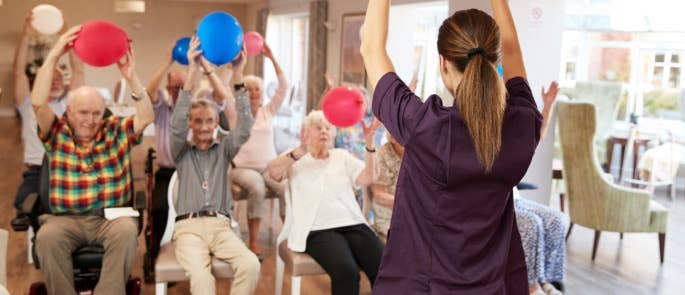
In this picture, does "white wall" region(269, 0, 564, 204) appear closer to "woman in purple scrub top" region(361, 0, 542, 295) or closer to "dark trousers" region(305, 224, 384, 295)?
"dark trousers" region(305, 224, 384, 295)

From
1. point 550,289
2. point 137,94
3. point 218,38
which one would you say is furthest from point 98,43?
point 550,289

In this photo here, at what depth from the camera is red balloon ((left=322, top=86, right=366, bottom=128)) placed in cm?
333

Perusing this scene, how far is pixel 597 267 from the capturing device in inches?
194

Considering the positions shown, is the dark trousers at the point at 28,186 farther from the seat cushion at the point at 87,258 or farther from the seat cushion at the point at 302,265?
the seat cushion at the point at 302,265

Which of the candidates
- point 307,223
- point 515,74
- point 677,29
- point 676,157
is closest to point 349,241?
point 307,223

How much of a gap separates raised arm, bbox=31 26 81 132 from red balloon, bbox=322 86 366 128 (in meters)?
1.22

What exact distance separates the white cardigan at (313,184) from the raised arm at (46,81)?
1.23 metres

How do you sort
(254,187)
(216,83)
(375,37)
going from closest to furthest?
(375,37), (216,83), (254,187)

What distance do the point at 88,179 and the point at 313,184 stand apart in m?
1.13

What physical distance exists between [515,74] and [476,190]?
369 mm

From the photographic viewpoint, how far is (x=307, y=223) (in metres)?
3.47

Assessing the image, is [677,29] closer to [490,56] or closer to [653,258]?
[653,258]

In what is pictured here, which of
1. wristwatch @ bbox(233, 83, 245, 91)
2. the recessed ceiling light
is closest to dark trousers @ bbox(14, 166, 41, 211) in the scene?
wristwatch @ bbox(233, 83, 245, 91)

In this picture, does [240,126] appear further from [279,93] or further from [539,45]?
[539,45]
